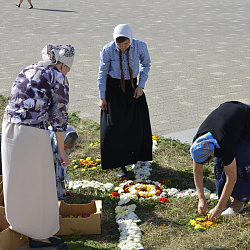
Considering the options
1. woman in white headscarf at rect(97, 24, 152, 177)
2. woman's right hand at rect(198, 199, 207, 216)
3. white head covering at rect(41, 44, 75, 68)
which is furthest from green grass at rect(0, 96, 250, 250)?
white head covering at rect(41, 44, 75, 68)

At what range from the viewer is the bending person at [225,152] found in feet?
13.5

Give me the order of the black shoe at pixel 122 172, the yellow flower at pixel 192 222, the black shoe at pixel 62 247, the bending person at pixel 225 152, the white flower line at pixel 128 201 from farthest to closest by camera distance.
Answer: the black shoe at pixel 122 172 < the yellow flower at pixel 192 222 < the white flower line at pixel 128 201 < the black shoe at pixel 62 247 < the bending person at pixel 225 152

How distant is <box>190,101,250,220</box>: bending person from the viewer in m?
4.10

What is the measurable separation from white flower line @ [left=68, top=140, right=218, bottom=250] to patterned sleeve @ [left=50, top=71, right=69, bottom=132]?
1.09m

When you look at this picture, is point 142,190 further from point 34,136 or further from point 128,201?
point 34,136

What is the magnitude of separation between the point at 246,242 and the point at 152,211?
43.1 inches

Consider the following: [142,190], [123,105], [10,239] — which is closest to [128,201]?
[142,190]

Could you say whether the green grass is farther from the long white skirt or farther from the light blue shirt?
the light blue shirt

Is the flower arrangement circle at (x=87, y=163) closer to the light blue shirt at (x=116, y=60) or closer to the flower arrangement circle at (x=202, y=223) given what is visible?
the light blue shirt at (x=116, y=60)

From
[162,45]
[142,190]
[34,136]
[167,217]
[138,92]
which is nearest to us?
[34,136]

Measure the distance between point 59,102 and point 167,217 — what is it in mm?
1574

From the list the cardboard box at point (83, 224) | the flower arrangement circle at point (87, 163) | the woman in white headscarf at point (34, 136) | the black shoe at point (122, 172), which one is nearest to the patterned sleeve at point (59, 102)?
the woman in white headscarf at point (34, 136)

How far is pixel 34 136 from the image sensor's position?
401 centimetres

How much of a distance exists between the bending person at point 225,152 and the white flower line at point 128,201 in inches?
21.9
